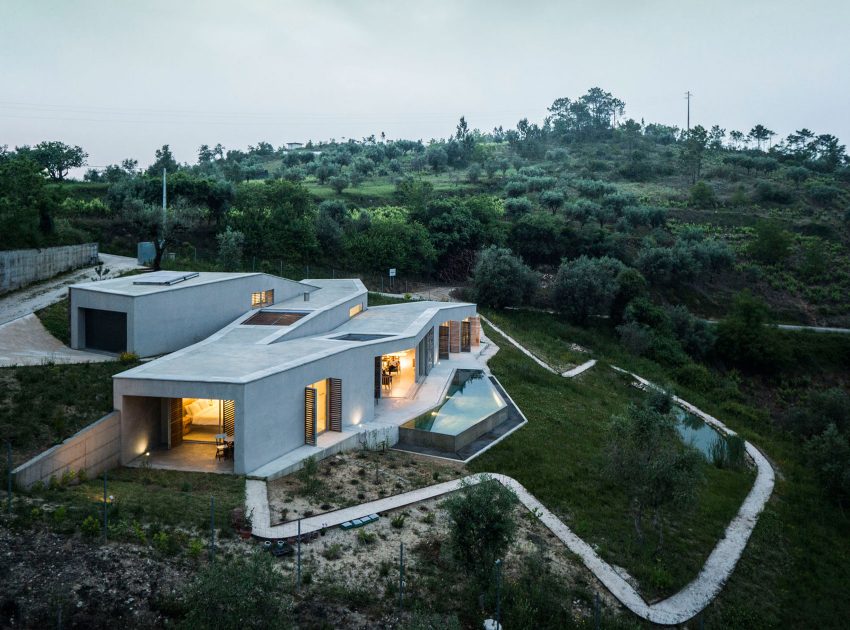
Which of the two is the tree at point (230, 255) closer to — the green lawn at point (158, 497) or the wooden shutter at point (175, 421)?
the wooden shutter at point (175, 421)

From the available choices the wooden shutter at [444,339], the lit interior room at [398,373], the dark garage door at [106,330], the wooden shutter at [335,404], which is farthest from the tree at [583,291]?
the dark garage door at [106,330]

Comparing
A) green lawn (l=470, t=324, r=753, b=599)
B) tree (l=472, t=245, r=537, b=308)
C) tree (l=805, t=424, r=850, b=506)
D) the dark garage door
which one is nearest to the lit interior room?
green lawn (l=470, t=324, r=753, b=599)

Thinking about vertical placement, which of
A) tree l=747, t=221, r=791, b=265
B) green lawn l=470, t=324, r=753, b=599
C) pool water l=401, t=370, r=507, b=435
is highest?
tree l=747, t=221, r=791, b=265

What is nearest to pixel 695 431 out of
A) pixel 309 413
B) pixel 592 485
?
pixel 592 485

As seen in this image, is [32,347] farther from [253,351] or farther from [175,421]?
[253,351]

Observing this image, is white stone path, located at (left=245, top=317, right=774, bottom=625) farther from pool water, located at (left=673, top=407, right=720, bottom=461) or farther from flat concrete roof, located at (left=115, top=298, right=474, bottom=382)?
pool water, located at (left=673, top=407, right=720, bottom=461)
